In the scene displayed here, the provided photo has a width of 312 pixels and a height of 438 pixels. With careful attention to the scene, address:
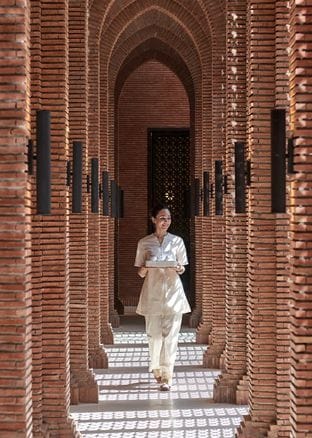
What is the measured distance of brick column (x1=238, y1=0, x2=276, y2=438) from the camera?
7914 mm

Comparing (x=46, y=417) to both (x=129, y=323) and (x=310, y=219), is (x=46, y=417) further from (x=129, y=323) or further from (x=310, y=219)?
(x=129, y=323)

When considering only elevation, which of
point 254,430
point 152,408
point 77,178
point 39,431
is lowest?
point 152,408

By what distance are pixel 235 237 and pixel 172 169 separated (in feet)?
45.9

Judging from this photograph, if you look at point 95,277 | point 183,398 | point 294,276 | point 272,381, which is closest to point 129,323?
point 95,277

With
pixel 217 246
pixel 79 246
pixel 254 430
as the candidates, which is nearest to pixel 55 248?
pixel 254 430

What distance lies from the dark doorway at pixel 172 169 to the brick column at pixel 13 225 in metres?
18.8

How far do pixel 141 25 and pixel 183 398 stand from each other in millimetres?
9461

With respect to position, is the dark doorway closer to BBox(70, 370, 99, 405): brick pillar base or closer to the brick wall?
the brick wall

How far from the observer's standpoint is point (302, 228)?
16.8 feet

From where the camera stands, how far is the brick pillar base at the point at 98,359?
13344mm

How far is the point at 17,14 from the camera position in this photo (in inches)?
200

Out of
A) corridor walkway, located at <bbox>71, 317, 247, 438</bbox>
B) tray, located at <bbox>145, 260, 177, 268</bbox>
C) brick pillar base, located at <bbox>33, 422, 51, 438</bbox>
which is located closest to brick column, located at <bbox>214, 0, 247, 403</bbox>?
corridor walkway, located at <bbox>71, 317, 247, 438</bbox>

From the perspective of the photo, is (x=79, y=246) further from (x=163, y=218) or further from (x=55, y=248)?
(x=55, y=248)

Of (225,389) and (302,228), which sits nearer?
(302,228)
